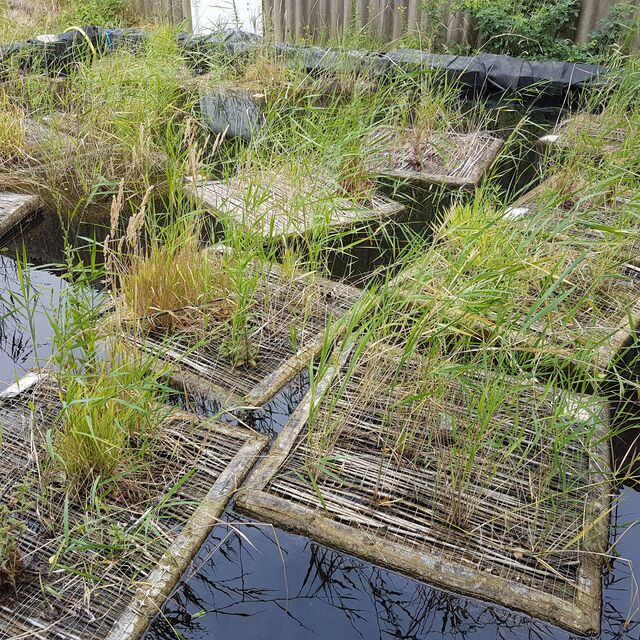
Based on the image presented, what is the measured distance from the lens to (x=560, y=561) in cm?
193

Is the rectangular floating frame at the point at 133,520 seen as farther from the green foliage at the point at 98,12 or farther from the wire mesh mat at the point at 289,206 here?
the green foliage at the point at 98,12

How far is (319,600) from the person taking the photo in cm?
187

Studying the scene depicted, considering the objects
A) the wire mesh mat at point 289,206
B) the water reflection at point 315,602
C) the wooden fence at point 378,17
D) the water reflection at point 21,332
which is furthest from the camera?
the wooden fence at point 378,17

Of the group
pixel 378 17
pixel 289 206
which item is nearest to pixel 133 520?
pixel 289 206

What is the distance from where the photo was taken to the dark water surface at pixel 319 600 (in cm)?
179

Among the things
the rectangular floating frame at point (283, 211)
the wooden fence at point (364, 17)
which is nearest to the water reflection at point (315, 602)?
the rectangular floating frame at point (283, 211)

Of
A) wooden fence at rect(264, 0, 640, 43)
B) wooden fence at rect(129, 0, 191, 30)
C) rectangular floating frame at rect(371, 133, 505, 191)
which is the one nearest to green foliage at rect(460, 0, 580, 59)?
wooden fence at rect(264, 0, 640, 43)

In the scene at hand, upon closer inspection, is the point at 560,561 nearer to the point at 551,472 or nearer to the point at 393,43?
the point at 551,472

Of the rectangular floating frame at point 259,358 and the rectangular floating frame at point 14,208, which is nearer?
the rectangular floating frame at point 259,358

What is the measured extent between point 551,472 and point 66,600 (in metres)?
1.43

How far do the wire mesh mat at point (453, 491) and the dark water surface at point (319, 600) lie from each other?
0.16 ft

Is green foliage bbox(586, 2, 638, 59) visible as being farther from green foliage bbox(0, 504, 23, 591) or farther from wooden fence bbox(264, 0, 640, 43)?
green foliage bbox(0, 504, 23, 591)

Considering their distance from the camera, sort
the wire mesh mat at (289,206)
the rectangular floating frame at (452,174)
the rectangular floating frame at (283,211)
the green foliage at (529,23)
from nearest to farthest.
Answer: the wire mesh mat at (289,206), the rectangular floating frame at (283,211), the rectangular floating frame at (452,174), the green foliage at (529,23)

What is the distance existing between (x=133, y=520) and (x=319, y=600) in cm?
59
